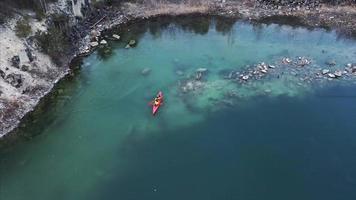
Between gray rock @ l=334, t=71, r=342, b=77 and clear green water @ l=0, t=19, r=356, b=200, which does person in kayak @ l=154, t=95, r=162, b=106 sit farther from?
gray rock @ l=334, t=71, r=342, b=77

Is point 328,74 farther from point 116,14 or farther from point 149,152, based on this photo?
point 116,14

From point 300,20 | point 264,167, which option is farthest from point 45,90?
point 300,20

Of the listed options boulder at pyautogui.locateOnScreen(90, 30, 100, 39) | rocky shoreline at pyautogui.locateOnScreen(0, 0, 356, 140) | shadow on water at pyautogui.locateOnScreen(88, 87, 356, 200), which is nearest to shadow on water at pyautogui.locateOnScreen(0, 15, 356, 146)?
rocky shoreline at pyautogui.locateOnScreen(0, 0, 356, 140)

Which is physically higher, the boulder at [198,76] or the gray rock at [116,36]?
the gray rock at [116,36]

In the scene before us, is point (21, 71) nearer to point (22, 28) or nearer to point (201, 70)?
point (22, 28)

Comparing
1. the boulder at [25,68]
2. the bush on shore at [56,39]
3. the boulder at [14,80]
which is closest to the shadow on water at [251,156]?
the boulder at [14,80]

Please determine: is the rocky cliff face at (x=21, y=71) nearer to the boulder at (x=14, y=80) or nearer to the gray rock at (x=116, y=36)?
the boulder at (x=14, y=80)
